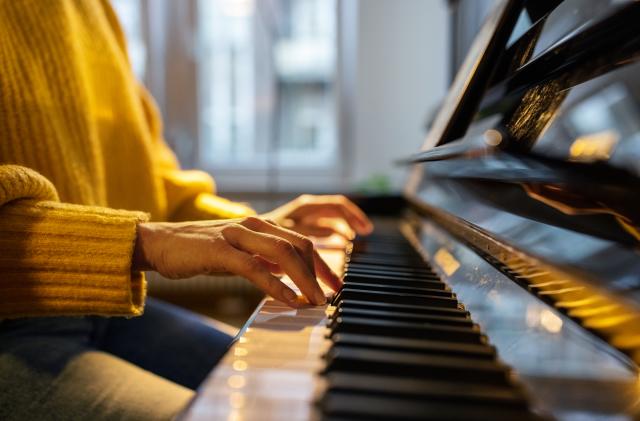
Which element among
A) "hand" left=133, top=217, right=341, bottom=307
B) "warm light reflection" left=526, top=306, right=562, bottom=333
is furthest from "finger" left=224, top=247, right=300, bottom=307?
"warm light reflection" left=526, top=306, right=562, bottom=333

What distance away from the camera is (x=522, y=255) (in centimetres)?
→ 44

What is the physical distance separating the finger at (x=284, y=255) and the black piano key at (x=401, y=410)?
0.22 m

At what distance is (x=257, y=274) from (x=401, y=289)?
15 cm

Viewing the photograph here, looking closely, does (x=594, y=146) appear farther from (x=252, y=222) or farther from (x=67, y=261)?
(x=67, y=261)

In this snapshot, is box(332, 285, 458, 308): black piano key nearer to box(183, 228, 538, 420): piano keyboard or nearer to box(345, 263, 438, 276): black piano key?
box(183, 228, 538, 420): piano keyboard

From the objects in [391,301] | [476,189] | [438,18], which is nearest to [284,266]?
[391,301]

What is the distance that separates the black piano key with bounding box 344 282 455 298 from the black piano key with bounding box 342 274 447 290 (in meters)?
0.01

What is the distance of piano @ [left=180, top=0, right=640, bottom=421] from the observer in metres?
0.32

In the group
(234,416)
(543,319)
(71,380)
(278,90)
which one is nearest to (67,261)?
(71,380)

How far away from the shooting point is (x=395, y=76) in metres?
2.55

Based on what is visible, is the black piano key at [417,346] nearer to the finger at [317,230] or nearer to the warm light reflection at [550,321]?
the warm light reflection at [550,321]

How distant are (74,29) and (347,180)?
1997 millimetres

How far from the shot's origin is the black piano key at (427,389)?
0.31 m

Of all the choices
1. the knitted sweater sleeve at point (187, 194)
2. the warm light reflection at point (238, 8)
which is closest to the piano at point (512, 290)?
the knitted sweater sleeve at point (187, 194)
